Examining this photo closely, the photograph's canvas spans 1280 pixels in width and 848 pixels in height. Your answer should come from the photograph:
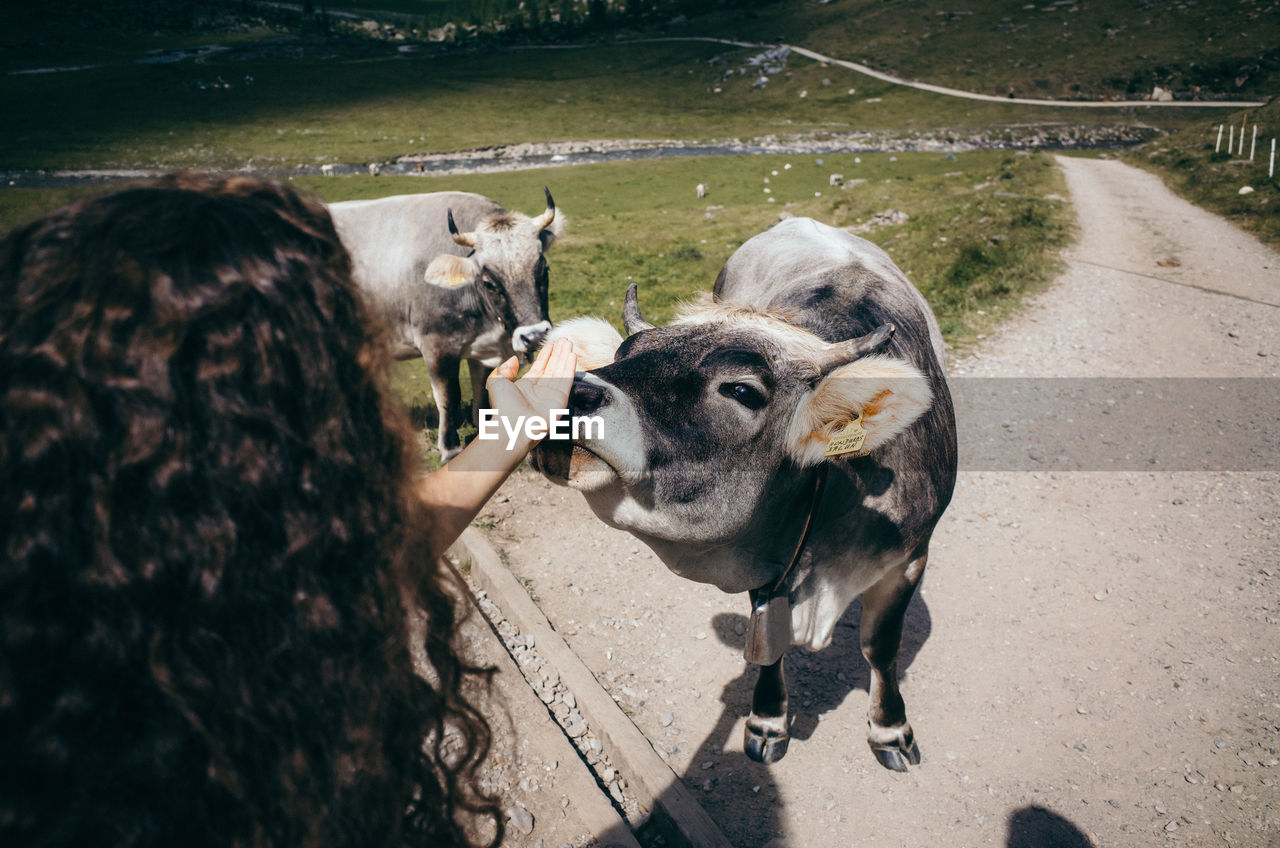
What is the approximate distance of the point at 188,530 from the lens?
4.40ft

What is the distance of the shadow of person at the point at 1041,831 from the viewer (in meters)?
3.41

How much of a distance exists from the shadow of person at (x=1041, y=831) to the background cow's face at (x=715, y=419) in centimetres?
220

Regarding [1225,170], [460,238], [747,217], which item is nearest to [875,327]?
[460,238]

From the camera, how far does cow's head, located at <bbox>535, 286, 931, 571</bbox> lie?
233cm

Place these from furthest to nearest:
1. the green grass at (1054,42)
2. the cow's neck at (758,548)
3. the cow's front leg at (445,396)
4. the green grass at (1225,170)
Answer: the green grass at (1054,42) → the green grass at (1225,170) → the cow's front leg at (445,396) → the cow's neck at (758,548)

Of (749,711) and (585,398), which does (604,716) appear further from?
(585,398)

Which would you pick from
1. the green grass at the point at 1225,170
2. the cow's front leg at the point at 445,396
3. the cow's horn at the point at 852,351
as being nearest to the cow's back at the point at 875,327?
the cow's horn at the point at 852,351

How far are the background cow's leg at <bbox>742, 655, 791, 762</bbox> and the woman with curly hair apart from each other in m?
2.65

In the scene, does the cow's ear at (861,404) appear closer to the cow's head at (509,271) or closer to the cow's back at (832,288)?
the cow's back at (832,288)

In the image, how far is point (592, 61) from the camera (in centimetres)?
5438

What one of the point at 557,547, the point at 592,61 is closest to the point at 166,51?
the point at 592,61

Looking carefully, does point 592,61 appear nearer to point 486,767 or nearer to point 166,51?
point 166,51

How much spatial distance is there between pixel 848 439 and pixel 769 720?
2017 millimetres

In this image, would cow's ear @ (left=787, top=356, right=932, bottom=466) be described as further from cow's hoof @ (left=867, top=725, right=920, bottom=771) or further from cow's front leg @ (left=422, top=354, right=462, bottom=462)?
cow's front leg @ (left=422, top=354, right=462, bottom=462)
